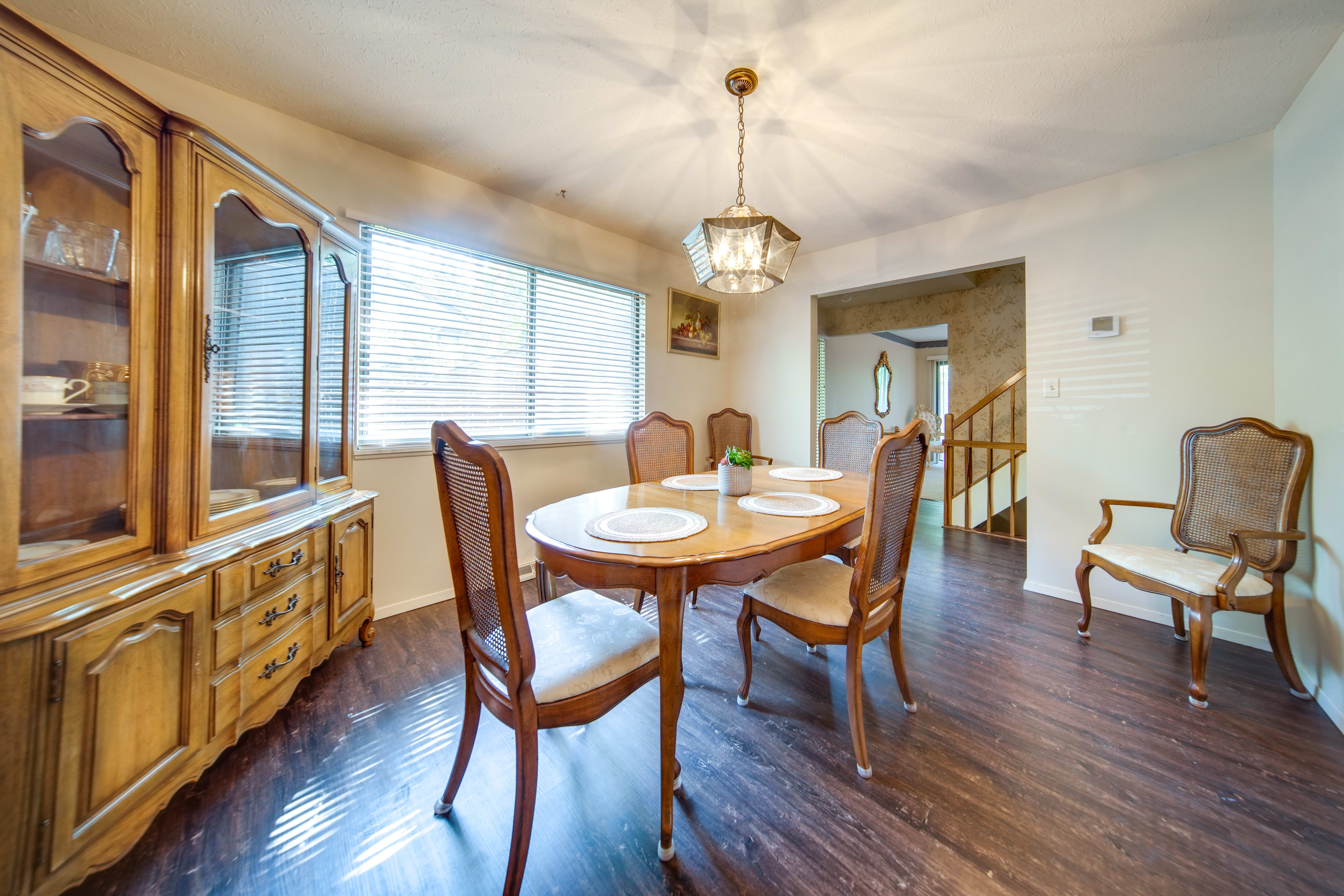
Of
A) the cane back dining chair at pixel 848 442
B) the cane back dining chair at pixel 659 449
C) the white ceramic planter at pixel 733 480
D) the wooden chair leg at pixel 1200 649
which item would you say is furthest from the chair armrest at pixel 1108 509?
the cane back dining chair at pixel 659 449

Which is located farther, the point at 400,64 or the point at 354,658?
the point at 354,658

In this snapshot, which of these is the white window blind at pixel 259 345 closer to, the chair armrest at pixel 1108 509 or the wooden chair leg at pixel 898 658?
the wooden chair leg at pixel 898 658

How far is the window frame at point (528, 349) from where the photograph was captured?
7.22 ft

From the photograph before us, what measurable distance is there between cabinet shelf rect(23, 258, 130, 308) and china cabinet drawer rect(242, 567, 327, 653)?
0.92 meters

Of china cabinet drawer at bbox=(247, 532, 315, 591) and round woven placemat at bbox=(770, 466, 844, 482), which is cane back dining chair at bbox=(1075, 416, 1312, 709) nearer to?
round woven placemat at bbox=(770, 466, 844, 482)

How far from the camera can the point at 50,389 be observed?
1.00 m

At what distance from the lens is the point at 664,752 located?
1082 mm

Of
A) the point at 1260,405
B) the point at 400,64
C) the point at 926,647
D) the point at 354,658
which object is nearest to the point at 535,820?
the point at 354,658

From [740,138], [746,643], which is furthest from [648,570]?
[740,138]

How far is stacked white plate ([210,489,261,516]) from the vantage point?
4.26 feet

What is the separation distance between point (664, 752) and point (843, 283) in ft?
11.7

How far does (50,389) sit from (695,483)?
1.95m

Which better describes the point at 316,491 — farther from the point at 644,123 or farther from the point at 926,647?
the point at 926,647

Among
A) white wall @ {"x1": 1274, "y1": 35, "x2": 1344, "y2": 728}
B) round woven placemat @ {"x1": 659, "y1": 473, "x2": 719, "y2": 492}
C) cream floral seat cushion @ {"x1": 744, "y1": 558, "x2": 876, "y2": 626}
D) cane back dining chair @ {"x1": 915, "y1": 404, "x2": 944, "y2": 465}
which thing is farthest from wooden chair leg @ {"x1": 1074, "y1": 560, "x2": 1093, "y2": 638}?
cane back dining chair @ {"x1": 915, "y1": 404, "x2": 944, "y2": 465}
